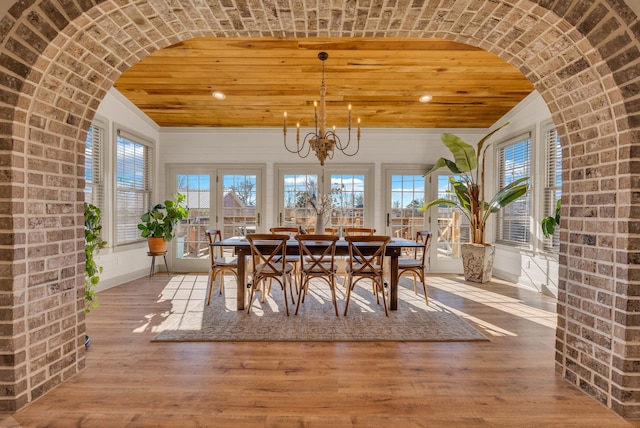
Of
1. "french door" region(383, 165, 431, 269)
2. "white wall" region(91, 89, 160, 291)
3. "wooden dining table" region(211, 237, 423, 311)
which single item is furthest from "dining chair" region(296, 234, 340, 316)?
"white wall" region(91, 89, 160, 291)

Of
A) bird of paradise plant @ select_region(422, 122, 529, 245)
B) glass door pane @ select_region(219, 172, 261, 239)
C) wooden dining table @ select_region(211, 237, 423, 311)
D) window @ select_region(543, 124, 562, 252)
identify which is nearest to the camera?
wooden dining table @ select_region(211, 237, 423, 311)

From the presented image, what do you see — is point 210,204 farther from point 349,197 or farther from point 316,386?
point 316,386

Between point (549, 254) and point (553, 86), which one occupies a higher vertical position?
point (553, 86)

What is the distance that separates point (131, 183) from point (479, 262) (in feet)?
18.6

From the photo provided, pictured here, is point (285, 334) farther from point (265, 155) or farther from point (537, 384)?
point (265, 155)

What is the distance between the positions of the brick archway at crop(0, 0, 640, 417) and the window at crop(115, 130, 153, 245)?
3.17 metres

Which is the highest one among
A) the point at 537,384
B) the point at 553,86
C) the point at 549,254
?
the point at 553,86

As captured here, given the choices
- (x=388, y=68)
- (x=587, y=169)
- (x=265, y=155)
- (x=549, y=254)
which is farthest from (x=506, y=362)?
(x=265, y=155)

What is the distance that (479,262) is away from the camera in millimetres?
5180

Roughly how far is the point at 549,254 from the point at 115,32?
5.29 meters

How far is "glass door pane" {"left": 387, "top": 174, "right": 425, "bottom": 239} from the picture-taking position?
6066 millimetres

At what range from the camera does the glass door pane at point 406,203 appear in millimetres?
6066

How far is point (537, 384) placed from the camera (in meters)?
2.18

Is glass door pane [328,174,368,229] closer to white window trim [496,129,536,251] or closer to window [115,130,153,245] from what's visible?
white window trim [496,129,536,251]
